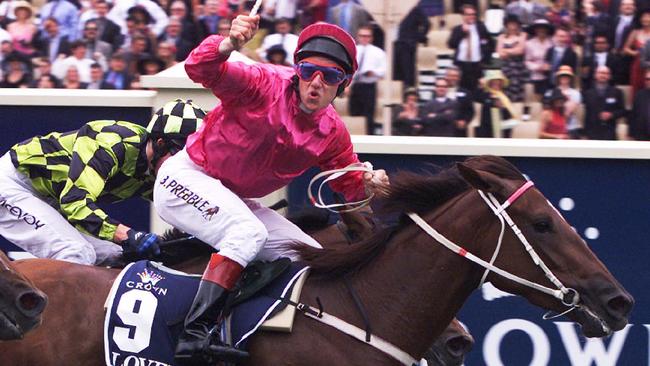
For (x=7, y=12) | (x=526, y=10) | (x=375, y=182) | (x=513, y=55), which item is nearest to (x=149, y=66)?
(x=7, y=12)

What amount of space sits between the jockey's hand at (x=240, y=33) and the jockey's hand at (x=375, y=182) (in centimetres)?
94

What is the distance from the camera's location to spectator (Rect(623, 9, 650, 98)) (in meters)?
9.99

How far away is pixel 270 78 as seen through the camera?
15.8ft

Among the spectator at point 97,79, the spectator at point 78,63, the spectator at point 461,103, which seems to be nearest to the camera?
the spectator at point 461,103

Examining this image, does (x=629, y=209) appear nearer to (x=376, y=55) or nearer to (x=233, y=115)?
(x=233, y=115)

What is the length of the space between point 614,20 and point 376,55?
6.95 ft

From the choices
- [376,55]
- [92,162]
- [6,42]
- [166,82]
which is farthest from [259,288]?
[6,42]

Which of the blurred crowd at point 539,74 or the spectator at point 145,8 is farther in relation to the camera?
the spectator at point 145,8

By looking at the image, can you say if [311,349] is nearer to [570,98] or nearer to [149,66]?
[570,98]

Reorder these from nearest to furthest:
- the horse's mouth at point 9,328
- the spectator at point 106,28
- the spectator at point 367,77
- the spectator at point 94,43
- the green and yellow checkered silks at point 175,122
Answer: the horse's mouth at point 9,328, the green and yellow checkered silks at point 175,122, the spectator at point 367,77, the spectator at point 94,43, the spectator at point 106,28

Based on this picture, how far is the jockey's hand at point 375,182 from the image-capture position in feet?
16.6

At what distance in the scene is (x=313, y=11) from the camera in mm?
10930

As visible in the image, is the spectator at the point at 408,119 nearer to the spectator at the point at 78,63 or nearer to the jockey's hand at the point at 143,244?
the spectator at the point at 78,63

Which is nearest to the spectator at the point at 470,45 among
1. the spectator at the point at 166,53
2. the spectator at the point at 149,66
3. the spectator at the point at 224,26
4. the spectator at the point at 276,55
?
the spectator at the point at 276,55
